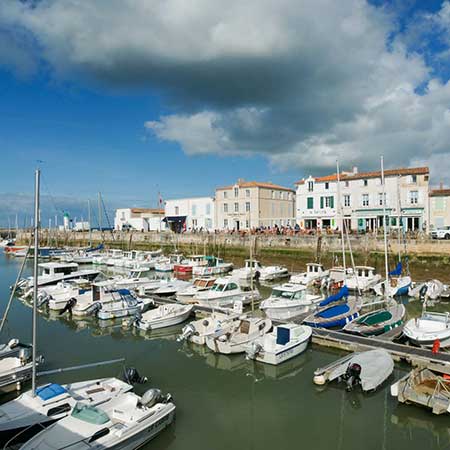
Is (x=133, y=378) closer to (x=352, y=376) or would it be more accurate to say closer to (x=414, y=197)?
(x=352, y=376)

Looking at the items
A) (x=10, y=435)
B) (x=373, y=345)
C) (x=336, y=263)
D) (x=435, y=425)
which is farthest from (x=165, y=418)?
(x=336, y=263)

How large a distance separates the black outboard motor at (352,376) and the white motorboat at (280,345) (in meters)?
2.54

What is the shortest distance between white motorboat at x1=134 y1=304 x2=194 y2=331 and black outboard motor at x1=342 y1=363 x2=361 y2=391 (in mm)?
9117

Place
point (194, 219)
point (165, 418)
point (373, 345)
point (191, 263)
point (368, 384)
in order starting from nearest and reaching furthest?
point (165, 418) < point (368, 384) < point (373, 345) < point (191, 263) < point (194, 219)

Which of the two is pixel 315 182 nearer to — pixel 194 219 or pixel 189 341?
pixel 194 219

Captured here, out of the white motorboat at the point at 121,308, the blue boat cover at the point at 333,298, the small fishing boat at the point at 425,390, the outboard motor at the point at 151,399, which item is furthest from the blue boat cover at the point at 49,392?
the blue boat cover at the point at 333,298

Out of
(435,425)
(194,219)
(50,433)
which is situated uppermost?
(194,219)

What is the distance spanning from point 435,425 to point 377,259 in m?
25.7

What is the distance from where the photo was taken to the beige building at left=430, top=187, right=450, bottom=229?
131 ft

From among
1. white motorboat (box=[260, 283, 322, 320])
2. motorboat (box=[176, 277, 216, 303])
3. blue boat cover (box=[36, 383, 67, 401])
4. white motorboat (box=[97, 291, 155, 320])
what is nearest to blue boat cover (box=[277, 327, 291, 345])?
white motorboat (box=[260, 283, 322, 320])

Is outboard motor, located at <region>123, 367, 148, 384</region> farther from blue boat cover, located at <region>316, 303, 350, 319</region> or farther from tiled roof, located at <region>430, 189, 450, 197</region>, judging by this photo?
tiled roof, located at <region>430, 189, 450, 197</region>

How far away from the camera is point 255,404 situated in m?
11.1

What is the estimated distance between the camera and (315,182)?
155ft

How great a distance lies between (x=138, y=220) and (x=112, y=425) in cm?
6479
